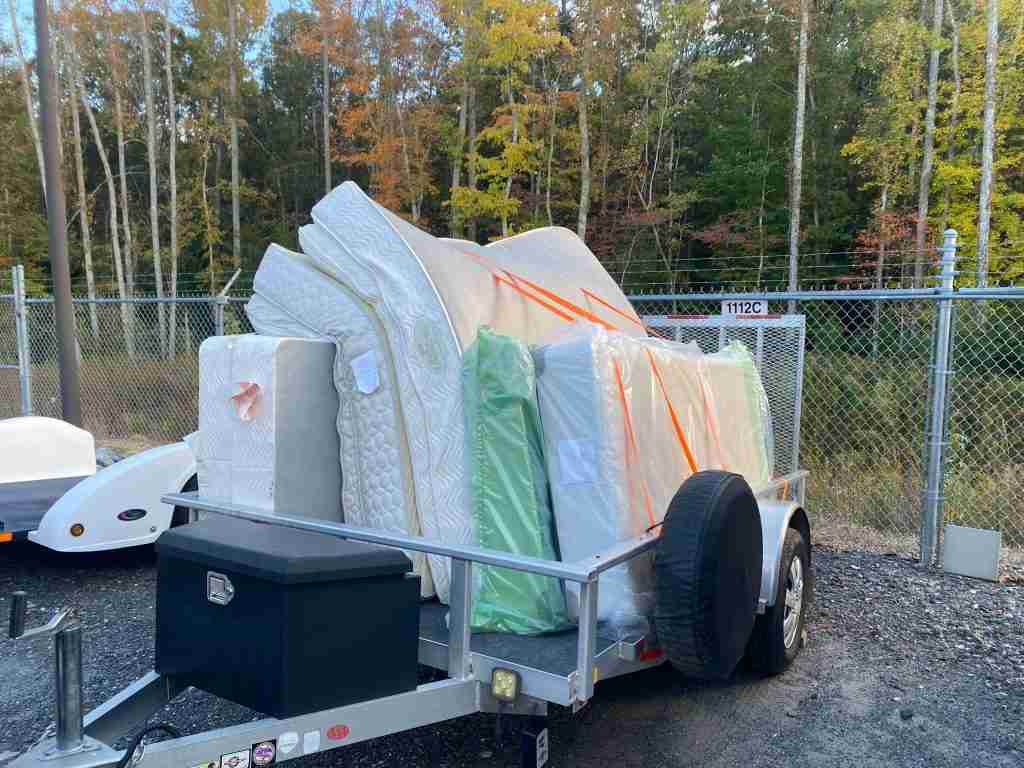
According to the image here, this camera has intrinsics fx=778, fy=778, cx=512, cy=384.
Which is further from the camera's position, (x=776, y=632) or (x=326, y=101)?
(x=326, y=101)

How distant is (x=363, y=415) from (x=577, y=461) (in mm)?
965

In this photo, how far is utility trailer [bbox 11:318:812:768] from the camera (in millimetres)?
1917

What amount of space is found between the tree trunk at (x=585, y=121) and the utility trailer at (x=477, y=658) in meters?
20.5

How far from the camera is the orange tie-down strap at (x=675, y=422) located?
3398mm

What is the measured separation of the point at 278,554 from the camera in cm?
211

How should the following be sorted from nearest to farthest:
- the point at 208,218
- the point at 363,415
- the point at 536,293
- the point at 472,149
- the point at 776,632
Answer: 1. the point at 363,415
2. the point at 776,632
3. the point at 536,293
4. the point at 472,149
5. the point at 208,218

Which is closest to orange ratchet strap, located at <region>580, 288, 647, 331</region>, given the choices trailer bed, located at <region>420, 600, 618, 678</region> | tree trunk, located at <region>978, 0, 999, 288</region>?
trailer bed, located at <region>420, 600, 618, 678</region>

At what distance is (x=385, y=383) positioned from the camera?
3250 mm

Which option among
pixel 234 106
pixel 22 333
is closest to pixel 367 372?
pixel 22 333

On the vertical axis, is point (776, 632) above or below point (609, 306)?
below

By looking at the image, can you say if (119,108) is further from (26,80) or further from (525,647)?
(525,647)

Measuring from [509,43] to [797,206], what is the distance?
9624mm


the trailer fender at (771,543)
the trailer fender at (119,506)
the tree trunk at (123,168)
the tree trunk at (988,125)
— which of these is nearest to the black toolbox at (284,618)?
the trailer fender at (771,543)

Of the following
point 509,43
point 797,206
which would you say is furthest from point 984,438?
point 509,43
